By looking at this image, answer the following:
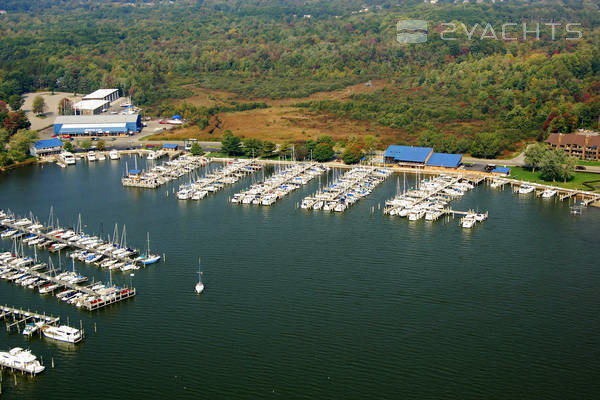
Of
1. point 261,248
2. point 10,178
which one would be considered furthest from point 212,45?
point 261,248

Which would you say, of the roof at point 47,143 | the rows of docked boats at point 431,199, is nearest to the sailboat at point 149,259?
the rows of docked boats at point 431,199

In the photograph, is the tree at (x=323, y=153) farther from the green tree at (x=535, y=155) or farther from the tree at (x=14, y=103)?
the tree at (x=14, y=103)

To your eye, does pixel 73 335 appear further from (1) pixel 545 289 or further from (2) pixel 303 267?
(1) pixel 545 289

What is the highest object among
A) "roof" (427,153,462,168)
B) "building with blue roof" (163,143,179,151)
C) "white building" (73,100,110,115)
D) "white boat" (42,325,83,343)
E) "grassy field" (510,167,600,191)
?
"white building" (73,100,110,115)

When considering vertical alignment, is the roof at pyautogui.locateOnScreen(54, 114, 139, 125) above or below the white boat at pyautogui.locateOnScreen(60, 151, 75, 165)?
above

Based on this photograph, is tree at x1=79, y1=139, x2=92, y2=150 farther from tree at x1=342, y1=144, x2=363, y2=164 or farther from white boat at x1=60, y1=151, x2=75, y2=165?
tree at x1=342, y1=144, x2=363, y2=164

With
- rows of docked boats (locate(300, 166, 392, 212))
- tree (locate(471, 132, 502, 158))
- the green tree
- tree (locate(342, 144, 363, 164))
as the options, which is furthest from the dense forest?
rows of docked boats (locate(300, 166, 392, 212))
